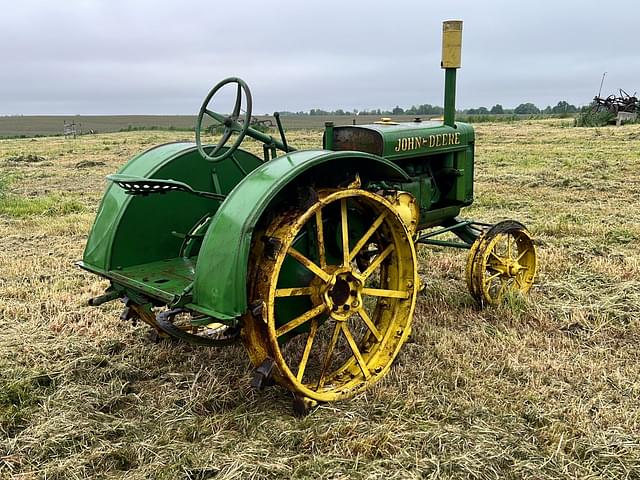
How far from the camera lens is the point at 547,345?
3.90m

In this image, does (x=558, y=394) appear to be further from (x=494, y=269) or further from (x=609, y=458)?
→ (x=494, y=269)

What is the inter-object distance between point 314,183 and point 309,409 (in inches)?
47.0

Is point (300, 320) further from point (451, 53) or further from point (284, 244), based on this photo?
point (451, 53)

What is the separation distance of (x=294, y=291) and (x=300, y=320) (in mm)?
155

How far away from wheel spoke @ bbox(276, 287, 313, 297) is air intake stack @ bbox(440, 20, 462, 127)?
2313 mm

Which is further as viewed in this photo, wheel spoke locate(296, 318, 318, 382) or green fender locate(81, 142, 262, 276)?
green fender locate(81, 142, 262, 276)

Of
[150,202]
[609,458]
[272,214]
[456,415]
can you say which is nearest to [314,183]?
[272,214]

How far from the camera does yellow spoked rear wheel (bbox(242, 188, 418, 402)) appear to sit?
280 cm

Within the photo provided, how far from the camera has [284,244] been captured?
8.95ft

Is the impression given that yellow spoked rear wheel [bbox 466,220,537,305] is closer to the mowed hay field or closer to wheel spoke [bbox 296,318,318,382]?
the mowed hay field

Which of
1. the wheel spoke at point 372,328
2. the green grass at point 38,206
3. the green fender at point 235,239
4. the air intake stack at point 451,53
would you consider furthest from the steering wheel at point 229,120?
the green grass at point 38,206

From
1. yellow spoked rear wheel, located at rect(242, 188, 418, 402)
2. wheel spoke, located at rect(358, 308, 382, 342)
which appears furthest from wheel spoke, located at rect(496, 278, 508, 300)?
wheel spoke, located at rect(358, 308, 382, 342)

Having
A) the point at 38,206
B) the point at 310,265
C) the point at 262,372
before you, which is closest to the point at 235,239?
the point at 310,265

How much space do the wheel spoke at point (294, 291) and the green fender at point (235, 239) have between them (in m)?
0.32
